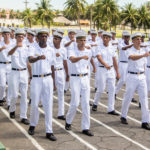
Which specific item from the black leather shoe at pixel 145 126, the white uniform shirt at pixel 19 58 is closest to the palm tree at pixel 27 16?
the white uniform shirt at pixel 19 58

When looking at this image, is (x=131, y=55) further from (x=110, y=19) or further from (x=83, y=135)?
(x=110, y=19)

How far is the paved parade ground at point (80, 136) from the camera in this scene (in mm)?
6691

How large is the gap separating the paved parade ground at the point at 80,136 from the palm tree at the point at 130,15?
64.4 m

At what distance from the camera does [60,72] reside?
895cm

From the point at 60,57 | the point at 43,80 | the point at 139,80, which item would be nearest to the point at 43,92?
the point at 43,80

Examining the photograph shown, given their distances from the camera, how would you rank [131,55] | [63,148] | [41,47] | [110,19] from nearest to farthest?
[63,148] < [41,47] < [131,55] < [110,19]

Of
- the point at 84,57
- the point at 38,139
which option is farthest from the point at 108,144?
the point at 84,57

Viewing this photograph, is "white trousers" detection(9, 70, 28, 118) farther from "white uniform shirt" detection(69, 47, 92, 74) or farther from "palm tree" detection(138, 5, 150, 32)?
"palm tree" detection(138, 5, 150, 32)

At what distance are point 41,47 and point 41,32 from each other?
0.35 meters

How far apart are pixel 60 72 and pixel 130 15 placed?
66029 millimetres

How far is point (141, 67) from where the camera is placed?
8.03 meters

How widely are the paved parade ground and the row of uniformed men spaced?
8.6 inches

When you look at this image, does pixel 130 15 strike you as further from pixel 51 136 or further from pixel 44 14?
pixel 51 136

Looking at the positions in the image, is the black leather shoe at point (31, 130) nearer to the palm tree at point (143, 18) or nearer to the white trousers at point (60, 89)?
the white trousers at point (60, 89)
